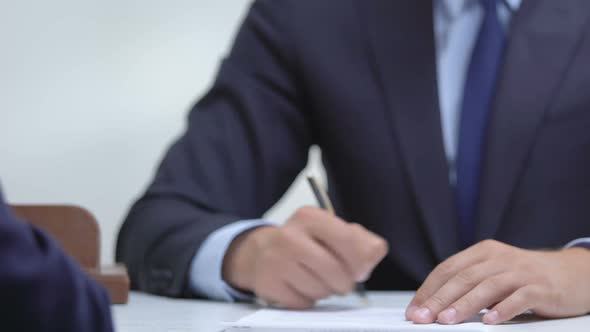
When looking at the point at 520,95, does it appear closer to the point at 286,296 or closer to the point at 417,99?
the point at 417,99

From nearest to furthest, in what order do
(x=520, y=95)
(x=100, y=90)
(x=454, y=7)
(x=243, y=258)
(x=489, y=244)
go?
(x=489, y=244) → (x=243, y=258) → (x=520, y=95) → (x=454, y=7) → (x=100, y=90)

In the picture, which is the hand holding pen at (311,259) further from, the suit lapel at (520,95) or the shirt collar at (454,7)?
the shirt collar at (454,7)

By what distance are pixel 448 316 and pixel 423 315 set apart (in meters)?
0.02

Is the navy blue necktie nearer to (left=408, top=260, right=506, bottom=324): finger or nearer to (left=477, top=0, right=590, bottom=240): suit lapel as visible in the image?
(left=477, top=0, right=590, bottom=240): suit lapel

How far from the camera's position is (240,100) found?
151 cm

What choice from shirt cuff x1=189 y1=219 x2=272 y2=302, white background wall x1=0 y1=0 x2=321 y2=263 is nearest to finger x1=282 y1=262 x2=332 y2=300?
shirt cuff x1=189 y1=219 x2=272 y2=302

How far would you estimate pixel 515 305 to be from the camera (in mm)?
825

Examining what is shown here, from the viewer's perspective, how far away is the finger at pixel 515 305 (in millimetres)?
809

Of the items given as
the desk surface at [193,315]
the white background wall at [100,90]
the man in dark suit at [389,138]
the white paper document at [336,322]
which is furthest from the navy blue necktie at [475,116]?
the white background wall at [100,90]

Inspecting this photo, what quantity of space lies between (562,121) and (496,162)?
12 cm

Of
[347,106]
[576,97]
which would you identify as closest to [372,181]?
[347,106]

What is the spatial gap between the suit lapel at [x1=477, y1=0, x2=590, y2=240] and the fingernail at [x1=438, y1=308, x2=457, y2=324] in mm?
514

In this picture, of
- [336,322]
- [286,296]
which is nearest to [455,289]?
[336,322]

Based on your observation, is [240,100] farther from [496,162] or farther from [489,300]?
[489,300]
